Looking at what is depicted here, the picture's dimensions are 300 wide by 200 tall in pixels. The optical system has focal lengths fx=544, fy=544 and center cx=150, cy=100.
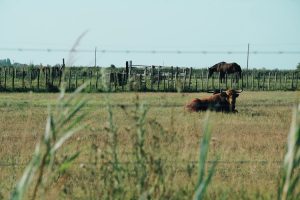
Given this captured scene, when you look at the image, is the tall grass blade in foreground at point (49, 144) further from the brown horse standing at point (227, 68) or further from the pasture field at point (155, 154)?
the brown horse standing at point (227, 68)

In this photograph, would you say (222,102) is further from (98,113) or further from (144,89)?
(144,89)

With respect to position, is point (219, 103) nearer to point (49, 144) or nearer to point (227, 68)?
point (49, 144)

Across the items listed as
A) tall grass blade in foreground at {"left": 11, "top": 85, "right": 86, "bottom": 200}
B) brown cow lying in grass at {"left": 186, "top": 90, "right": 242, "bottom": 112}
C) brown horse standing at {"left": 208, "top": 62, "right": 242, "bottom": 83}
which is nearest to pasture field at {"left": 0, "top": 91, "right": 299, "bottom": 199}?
tall grass blade in foreground at {"left": 11, "top": 85, "right": 86, "bottom": 200}

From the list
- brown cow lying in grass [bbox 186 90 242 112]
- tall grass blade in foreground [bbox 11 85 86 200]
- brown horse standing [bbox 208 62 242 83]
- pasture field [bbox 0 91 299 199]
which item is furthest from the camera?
brown horse standing [bbox 208 62 242 83]

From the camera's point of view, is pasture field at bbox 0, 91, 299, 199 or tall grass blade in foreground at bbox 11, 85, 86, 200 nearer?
tall grass blade in foreground at bbox 11, 85, 86, 200

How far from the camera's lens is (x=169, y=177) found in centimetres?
345

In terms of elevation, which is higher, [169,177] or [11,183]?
[169,177]

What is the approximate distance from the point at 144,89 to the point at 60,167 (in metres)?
29.9

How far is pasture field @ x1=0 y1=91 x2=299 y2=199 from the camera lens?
11.0ft

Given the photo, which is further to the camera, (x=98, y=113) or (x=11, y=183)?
(x=98, y=113)

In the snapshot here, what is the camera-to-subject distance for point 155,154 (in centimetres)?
361

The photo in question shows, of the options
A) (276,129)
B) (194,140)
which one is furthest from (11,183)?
(276,129)

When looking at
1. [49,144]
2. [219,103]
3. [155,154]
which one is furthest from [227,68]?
[49,144]

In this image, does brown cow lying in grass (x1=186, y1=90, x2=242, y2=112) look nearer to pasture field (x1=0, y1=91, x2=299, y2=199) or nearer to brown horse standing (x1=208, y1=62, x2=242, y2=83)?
pasture field (x1=0, y1=91, x2=299, y2=199)
